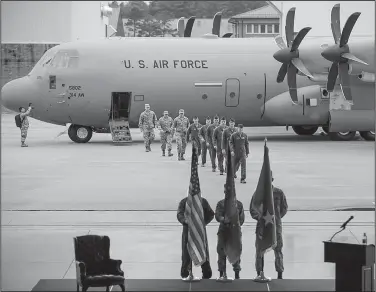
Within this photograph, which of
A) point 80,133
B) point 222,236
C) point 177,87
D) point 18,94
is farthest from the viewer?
point 80,133

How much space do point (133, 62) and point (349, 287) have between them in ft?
77.0

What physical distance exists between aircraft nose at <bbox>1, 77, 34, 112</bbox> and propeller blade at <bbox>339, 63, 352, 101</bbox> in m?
12.5

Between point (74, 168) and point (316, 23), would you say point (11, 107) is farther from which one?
point (316, 23)

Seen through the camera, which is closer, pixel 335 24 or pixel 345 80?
pixel 345 80

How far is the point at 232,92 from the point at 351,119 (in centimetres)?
508

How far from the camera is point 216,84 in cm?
3238

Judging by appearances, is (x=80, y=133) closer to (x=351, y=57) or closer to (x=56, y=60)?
(x=56, y=60)

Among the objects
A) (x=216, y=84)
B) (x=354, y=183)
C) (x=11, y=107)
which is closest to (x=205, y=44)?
(x=216, y=84)

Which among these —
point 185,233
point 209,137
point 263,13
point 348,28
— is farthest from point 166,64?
point 263,13

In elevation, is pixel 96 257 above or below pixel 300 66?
below

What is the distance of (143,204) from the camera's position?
17.2 m

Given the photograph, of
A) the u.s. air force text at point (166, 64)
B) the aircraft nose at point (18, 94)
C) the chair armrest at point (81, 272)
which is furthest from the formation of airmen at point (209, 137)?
the chair armrest at point (81, 272)

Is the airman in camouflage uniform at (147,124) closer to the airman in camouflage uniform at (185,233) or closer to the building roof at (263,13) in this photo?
the airman in camouflage uniform at (185,233)

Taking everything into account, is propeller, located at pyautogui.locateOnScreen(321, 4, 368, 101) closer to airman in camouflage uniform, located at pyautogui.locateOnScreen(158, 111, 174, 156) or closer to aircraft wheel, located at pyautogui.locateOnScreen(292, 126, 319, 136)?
airman in camouflage uniform, located at pyautogui.locateOnScreen(158, 111, 174, 156)
